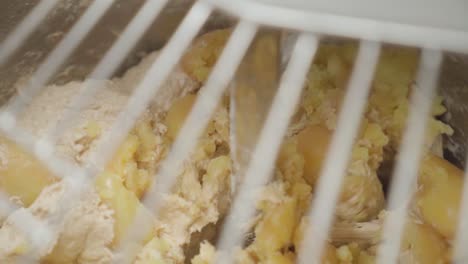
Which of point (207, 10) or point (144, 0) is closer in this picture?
point (207, 10)

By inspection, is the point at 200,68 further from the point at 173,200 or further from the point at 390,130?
the point at 390,130

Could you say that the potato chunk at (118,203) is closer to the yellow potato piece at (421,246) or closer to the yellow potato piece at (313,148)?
the yellow potato piece at (313,148)

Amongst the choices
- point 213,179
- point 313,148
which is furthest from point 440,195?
point 213,179

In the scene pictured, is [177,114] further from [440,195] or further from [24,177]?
[440,195]

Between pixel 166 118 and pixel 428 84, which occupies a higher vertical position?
pixel 166 118

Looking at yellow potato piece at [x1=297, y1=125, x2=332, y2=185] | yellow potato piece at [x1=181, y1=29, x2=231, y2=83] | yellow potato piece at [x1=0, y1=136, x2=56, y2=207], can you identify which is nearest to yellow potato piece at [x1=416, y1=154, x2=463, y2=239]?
yellow potato piece at [x1=297, y1=125, x2=332, y2=185]

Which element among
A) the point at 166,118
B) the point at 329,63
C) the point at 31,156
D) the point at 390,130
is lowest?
the point at 390,130

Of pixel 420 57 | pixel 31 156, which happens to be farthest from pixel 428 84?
pixel 31 156
